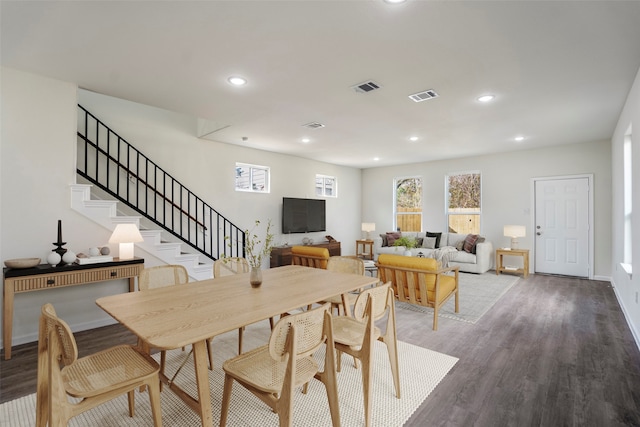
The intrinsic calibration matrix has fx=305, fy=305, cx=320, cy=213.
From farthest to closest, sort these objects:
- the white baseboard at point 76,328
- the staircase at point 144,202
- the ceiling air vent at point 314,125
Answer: the ceiling air vent at point 314,125 < the staircase at point 144,202 < the white baseboard at point 76,328

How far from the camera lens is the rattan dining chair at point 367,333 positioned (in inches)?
71.0

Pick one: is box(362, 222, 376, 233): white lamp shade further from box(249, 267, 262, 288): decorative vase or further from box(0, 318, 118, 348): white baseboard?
box(249, 267, 262, 288): decorative vase

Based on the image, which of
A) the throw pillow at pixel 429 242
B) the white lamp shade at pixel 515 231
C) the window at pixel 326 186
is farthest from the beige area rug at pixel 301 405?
the window at pixel 326 186

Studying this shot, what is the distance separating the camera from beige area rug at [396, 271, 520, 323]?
3.91 m

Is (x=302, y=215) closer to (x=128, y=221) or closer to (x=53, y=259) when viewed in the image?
(x=128, y=221)

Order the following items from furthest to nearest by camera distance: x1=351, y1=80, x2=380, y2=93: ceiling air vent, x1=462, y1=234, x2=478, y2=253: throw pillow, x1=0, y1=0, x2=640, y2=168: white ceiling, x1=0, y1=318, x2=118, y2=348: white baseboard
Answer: x1=462, y1=234, x2=478, y2=253: throw pillow < x1=351, y1=80, x2=380, y2=93: ceiling air vent < x1=0, y1=318, x2=118, y2=348: white baseboard < x1=0, y1=0, x2=640, y2=168: white ceiling

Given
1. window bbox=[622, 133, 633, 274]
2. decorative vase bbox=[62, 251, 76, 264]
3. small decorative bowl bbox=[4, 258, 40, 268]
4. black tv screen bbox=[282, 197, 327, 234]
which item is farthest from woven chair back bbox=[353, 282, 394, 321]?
black tv screen bbox=[282, 197, 327, 234]

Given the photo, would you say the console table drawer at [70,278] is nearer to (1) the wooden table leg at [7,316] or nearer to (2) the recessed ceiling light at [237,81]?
(1) the wooden table leg at [7,316]

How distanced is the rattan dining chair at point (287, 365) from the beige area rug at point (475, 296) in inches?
108

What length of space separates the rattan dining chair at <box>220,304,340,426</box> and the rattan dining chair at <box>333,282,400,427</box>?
246mm

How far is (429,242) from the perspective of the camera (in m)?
7.40

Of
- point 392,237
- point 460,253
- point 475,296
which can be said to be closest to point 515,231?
point 460,253

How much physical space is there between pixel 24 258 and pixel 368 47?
3.85m

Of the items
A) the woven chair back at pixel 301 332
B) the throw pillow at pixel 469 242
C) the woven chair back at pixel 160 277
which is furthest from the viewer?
the throw pillow at pixel 469 242
